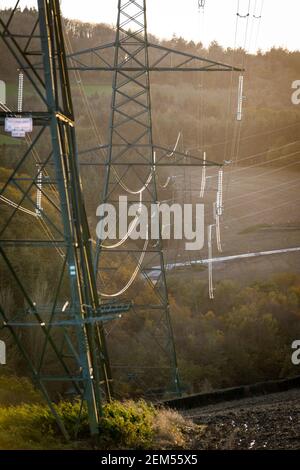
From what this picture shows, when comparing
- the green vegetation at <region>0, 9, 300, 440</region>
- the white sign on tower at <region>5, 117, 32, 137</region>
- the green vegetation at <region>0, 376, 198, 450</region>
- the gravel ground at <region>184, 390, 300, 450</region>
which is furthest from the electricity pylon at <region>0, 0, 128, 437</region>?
the gravel ground at <region>184, 390, 300, 450</region>

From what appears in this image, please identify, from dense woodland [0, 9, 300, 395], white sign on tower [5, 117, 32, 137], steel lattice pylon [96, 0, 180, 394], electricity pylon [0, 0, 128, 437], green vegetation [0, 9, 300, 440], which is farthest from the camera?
dense woodland [0, 9, 300, 395]

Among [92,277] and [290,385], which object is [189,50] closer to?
[290,385]

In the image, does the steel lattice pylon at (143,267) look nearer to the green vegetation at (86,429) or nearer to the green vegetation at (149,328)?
the green vegetation at (149,328)

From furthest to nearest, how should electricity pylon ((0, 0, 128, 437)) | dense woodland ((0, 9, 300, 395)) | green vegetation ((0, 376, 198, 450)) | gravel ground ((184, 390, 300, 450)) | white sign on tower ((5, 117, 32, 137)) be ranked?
dense woodland ((0, 9, 300, 395)) → gravel ground ((184, 390, 300, 450)) → green vegetation ((0, 376, 198, 450)) → electricity pylon ((0, 0, 128, 437)) → white sign on tower ((5, 117, 32, 137))

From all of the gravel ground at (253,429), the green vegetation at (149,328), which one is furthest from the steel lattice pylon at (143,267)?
the gravel ground at (253,429)

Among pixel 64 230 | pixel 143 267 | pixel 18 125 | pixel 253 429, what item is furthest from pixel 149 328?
pixel 18 125

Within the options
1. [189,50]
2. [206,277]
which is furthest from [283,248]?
[189,50]

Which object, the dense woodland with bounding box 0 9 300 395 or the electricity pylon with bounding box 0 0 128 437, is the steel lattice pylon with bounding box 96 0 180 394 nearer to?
the dense woodland with bounding box 0 9 300 395
